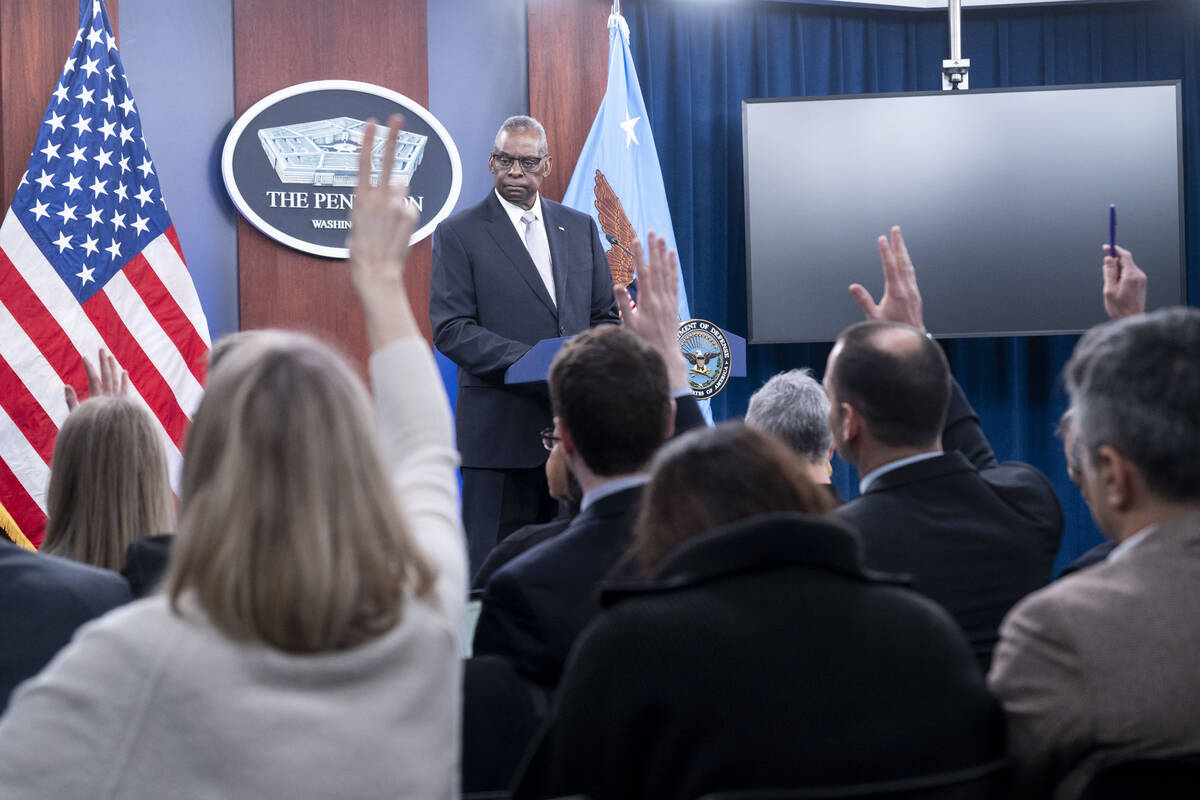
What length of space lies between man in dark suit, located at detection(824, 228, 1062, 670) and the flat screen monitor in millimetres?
3441

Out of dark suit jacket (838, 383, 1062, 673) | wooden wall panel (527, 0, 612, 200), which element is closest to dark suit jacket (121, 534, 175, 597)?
dark suit jacket (838, 383, 1062, 673)

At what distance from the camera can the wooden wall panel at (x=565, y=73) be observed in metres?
5.30

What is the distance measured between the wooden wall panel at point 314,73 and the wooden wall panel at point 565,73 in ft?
1.76

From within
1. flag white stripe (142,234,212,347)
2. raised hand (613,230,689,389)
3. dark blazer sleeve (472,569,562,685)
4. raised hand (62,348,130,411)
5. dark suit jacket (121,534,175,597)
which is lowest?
dark blazer sleeve (472,569,562,685)

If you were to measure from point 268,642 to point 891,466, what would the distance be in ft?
4.20

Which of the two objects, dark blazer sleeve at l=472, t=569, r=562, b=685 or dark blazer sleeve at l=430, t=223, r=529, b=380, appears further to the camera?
dark blazer sleeve at l=430, t=223, r=529, b=380

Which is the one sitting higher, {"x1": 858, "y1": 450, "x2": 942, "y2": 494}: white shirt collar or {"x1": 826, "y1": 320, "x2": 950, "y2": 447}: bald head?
{"x1": 826, "y1": 320, "x2": 950, "y2": 447}: bald head

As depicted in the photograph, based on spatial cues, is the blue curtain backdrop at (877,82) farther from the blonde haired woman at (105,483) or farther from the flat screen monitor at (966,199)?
the blonde haired woman at (105,483)

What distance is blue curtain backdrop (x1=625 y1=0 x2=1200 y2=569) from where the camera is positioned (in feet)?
19.2

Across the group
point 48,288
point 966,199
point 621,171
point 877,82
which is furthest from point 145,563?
point 877,82

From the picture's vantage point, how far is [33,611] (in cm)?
159

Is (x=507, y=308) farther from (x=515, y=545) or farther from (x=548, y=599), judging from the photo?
(x=548, y=599)

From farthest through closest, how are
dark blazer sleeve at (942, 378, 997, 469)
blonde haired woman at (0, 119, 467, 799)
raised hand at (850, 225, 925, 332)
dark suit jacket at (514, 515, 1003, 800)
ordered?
raised hand at (850, 225, 925, 332), dark blazer sleeve at (942, 378, 997, 469), dark suit jacket at (514, 515, 1003, 800), blonde haired woman at (0, 119, 467, 799)

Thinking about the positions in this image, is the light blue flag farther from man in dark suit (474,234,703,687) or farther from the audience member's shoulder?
the audience member's shoulder
